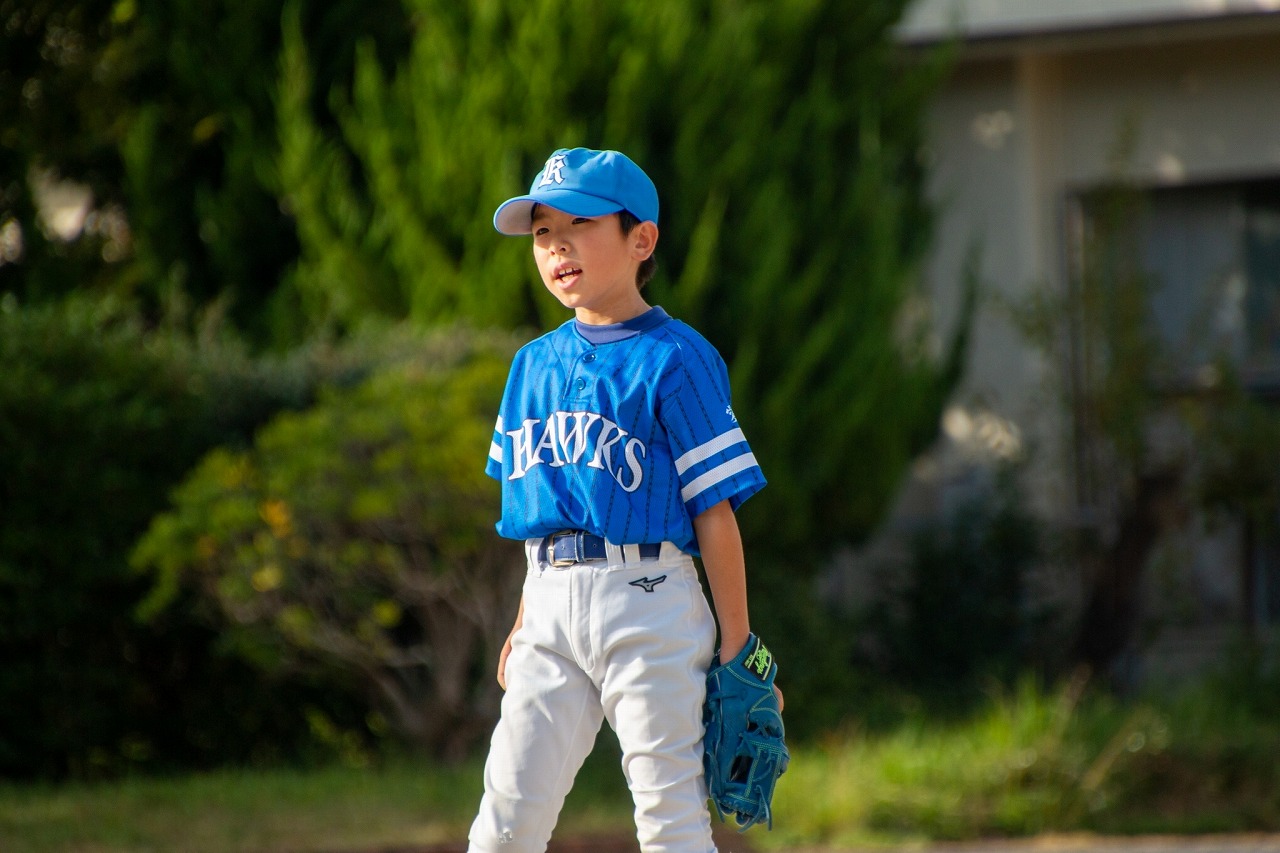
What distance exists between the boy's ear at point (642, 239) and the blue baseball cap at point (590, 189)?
0.02 m

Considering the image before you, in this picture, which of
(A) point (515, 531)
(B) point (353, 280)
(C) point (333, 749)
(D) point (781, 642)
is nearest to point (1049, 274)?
(D) point (781, 642)

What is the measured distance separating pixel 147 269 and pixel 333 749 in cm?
293

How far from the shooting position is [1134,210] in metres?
9.23

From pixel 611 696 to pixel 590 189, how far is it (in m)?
1.03

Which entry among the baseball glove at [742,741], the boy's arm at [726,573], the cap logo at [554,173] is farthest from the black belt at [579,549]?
the cap logo at [554,173]

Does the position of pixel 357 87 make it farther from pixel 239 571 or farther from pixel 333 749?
pixel 333 749

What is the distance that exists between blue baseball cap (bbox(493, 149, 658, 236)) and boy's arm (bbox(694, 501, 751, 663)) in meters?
0.65

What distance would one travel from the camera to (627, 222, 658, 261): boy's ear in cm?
343

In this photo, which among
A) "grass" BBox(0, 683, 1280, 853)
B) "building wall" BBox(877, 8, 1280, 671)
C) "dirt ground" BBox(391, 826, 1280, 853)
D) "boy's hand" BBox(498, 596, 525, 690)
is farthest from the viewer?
"building wall" BBox(877, 8, 1280, 671)

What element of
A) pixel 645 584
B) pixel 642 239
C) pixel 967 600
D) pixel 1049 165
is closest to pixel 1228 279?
pixel 1049 165

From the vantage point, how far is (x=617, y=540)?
10.8ft

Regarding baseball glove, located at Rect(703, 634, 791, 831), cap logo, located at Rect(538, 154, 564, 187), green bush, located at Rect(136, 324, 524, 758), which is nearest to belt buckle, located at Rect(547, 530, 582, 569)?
baseball glove, located at Rect(703, 634, 791, 831)

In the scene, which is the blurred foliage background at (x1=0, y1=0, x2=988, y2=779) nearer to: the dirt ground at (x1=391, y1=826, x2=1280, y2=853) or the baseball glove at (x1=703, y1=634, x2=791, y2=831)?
the dirt ground at (x1=391, y1=826, x2=1280, y2=853)

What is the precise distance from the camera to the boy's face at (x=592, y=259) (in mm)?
3377
